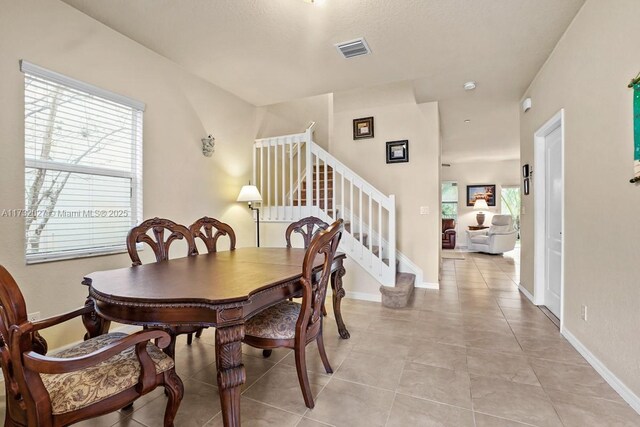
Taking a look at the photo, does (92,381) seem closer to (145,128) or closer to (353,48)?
(145,128)

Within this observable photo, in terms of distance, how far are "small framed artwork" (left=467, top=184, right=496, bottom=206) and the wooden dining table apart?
9.04m

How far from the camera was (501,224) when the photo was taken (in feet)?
25.4

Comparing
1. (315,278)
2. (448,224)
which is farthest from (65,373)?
(448,224)

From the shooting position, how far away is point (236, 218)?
13.9 feet

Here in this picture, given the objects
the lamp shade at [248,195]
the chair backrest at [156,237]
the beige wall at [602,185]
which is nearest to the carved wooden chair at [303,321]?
the chair backrest at [156,237]

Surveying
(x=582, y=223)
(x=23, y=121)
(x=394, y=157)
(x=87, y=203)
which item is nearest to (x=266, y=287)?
(x=87, y=203)

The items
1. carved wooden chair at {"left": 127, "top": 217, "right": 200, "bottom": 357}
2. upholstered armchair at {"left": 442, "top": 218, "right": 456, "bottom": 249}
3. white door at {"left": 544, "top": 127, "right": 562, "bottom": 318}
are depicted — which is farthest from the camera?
upholstered armchair at {"left": 442, "top": 218, "right": 456, "bottom": 249}

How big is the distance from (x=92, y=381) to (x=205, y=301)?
490 mm

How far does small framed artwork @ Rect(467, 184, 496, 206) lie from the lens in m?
9.11

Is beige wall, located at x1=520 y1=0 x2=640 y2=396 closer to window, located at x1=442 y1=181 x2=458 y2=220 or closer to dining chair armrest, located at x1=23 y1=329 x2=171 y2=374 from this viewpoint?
dining chair armrest, located at x1=23 y1=329 x2=171 y2=374

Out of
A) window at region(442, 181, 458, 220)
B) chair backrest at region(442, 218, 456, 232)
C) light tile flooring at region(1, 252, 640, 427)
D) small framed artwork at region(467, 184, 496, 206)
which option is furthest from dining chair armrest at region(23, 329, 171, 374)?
small framed artwork at region(467, 184, 496, 206)

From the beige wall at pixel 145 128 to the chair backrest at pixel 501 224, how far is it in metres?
A: 6.19

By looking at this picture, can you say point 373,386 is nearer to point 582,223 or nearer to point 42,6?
point 582,223

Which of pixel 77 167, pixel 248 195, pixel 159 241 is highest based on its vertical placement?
pixel 77 167
